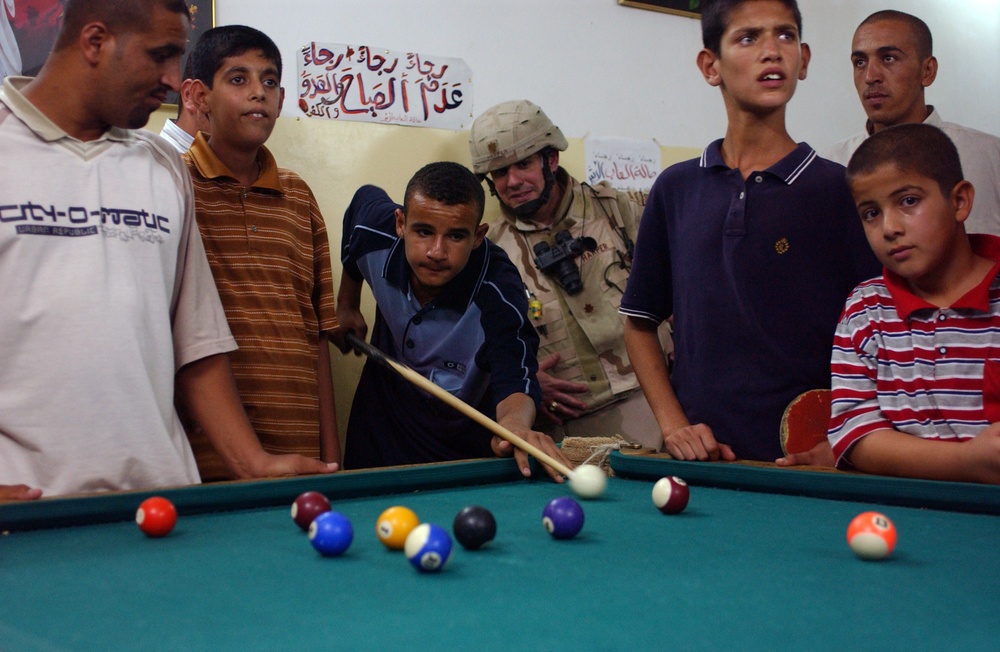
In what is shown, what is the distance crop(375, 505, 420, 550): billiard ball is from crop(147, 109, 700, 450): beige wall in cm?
230

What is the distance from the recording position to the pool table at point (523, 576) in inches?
33.2

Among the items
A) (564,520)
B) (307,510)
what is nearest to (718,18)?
(564,520)

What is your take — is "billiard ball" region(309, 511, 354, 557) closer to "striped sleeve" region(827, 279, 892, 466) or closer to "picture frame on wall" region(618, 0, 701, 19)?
"striped sleeve" region(827, 279, 892, 466)

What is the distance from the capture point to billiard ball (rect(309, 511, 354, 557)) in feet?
3.94

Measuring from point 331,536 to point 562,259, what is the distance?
2.36 meters

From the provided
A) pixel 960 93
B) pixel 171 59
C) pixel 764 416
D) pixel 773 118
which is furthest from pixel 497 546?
pixel 960 93

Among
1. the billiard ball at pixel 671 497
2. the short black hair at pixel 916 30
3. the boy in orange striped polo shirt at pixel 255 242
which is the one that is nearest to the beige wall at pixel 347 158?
the boy in orange striped polo shirt at pixel 255 242

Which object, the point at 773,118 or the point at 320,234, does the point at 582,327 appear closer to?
the point at 320,234

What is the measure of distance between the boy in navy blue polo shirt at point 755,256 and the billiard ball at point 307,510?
88cm

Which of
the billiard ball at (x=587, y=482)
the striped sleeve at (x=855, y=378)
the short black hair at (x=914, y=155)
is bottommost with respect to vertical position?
Answer: the billiard ball at (x=587, y=482)

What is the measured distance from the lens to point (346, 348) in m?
3.08

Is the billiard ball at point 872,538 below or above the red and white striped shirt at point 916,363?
below

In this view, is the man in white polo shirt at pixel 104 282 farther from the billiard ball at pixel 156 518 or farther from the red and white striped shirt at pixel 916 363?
the red and white striped shirt at pixel 916 363

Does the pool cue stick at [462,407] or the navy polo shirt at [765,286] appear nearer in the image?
the pool cue stick at [462,407]
